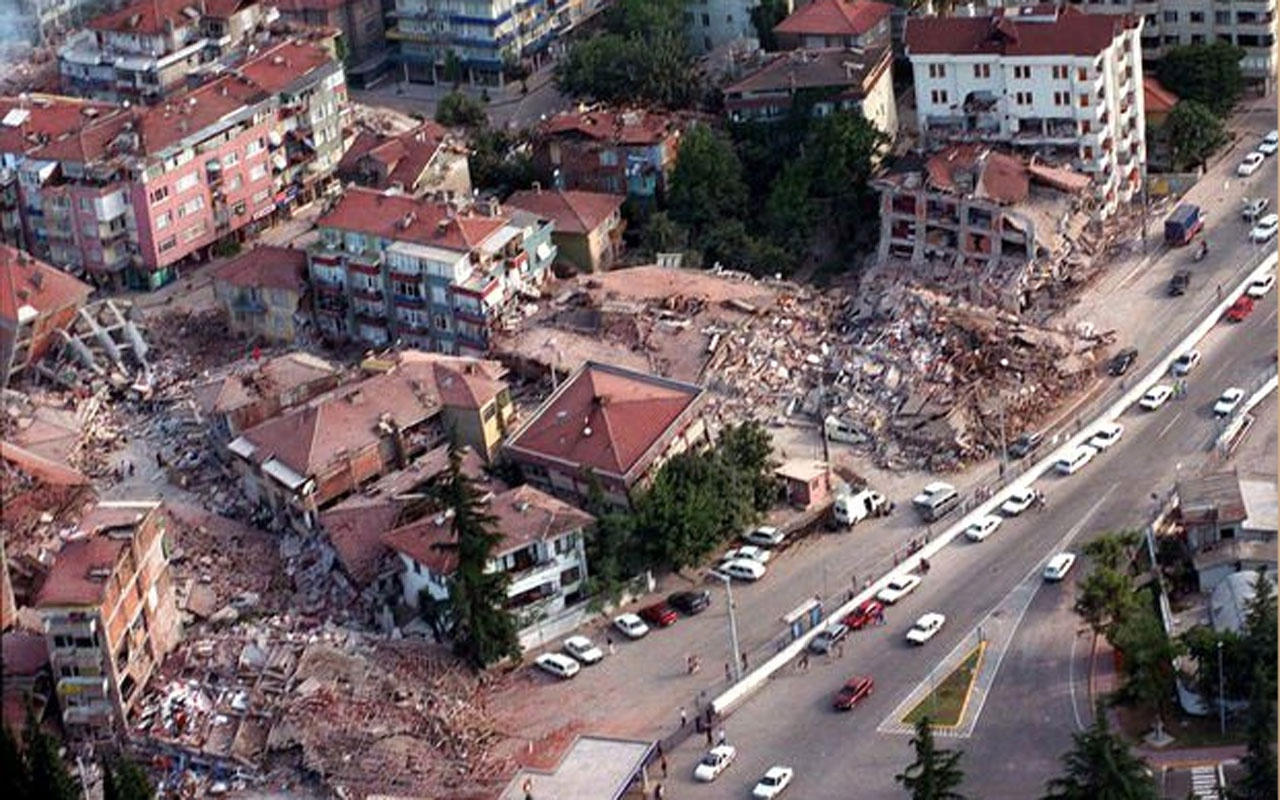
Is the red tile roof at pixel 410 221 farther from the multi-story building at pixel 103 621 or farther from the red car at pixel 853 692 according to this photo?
the red car at pixel 853 692

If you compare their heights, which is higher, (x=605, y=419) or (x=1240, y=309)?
(x=605, y=419)

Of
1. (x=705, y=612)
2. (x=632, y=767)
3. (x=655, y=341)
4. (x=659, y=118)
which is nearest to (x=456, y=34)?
(x=659, y=118)

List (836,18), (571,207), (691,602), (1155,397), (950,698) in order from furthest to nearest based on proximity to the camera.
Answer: (836,18) → (571,207) → (1155,397) → (691,602) → (950,698)


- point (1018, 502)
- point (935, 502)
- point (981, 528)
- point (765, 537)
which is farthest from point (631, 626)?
point (1018, 502)

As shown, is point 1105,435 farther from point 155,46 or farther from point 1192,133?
point 155,46

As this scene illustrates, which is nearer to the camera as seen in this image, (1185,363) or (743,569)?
(743,569)

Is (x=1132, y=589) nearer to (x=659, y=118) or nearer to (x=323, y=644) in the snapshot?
(x=323, y=644)
